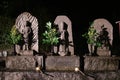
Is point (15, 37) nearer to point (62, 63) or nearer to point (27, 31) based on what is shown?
point (27, 31)

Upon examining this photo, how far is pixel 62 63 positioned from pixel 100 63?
103 centimetres

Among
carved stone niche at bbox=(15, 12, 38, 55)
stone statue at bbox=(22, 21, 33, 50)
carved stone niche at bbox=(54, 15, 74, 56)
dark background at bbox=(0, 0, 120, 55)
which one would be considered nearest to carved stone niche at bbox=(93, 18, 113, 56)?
carved stone niche at bbox=(54, 15, 74, 56)

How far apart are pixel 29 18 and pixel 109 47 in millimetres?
2423

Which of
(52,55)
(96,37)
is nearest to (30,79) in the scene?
(52,55)

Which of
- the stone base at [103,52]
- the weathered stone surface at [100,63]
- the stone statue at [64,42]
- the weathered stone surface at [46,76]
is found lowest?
the weathered stone surface at [46,76]

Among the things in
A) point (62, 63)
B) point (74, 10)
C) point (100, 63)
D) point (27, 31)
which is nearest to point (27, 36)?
point (27, 31)

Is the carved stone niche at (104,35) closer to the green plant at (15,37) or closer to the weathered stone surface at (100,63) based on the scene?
the weathered stone surface at (100,63)

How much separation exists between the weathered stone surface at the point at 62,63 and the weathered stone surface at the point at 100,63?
28cm

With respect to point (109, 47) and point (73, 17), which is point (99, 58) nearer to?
point (109, 47)

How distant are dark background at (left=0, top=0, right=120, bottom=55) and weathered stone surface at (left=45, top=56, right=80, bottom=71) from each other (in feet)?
15.0

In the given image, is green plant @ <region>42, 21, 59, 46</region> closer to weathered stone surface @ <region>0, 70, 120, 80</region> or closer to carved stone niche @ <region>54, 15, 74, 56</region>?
carved stone niche @ <region>54, 15, 74, 56</region>

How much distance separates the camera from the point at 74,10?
50.3 feet

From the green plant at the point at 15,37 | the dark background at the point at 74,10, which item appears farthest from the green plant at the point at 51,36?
the dark background at the point at 74,10

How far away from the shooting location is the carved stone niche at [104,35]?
9.66 meters
